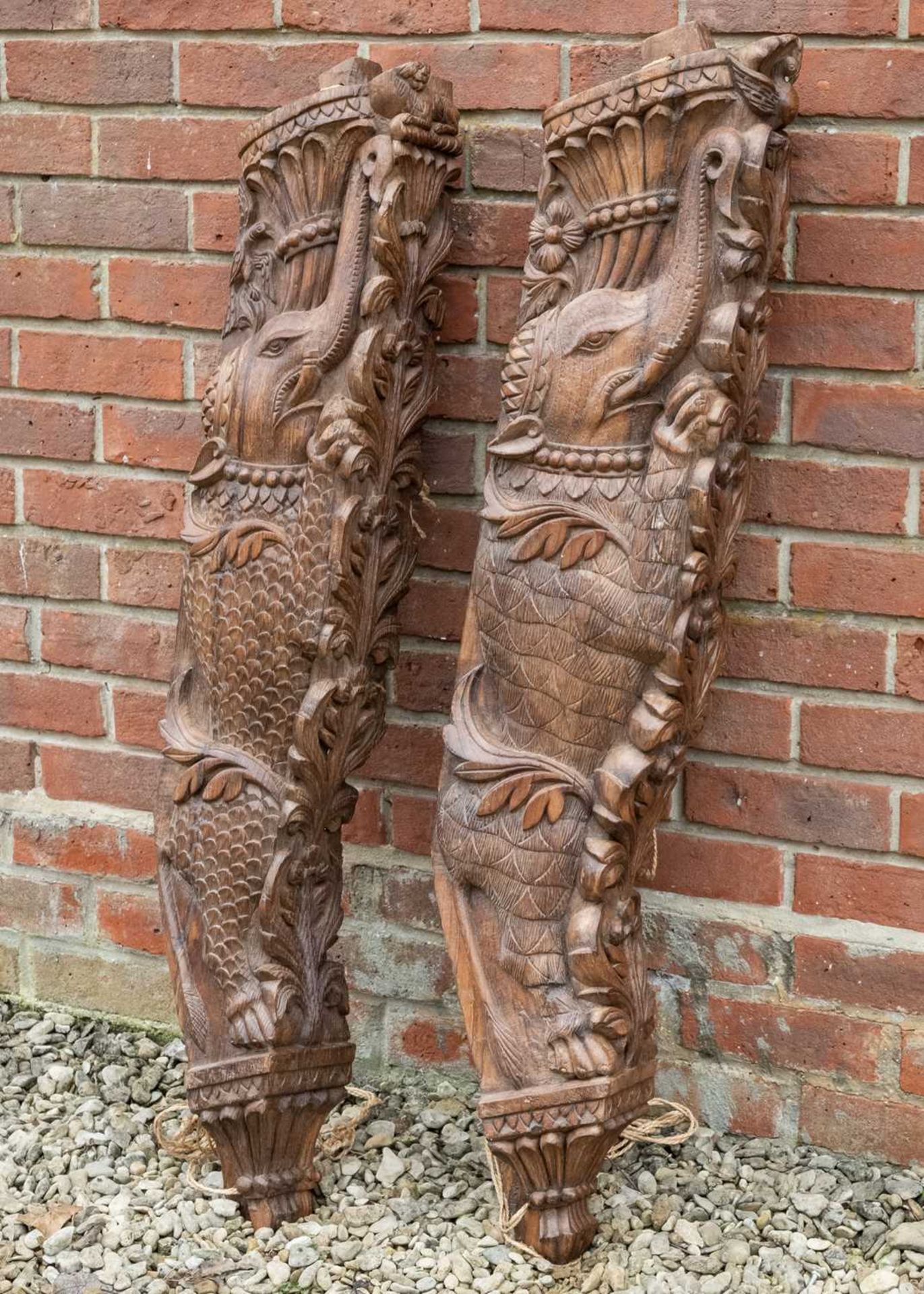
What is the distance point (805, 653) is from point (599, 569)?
0.41 m

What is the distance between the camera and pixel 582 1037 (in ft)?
6.51

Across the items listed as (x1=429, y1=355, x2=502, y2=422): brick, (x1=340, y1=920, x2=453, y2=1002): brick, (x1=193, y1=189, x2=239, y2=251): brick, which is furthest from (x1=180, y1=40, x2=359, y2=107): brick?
(x1=340, y1=920, x2=453, y2=1002): brick

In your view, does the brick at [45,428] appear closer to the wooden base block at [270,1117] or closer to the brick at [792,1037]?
the wooden base block at [270,1117]

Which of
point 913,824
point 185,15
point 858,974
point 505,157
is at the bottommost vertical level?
point 858,974

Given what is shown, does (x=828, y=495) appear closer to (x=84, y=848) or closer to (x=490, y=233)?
(x=490, y=233)

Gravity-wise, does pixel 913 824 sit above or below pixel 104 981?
above

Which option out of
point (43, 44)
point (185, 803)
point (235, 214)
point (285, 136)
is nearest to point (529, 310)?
point (285, 136)

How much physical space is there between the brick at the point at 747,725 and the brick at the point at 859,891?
0.16 m

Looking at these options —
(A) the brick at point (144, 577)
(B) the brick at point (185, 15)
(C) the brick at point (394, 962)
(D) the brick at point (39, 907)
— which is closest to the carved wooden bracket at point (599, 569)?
(C) the brick at point (394, 962)

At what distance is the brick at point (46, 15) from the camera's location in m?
2.47

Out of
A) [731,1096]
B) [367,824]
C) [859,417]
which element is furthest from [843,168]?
[731,1096]

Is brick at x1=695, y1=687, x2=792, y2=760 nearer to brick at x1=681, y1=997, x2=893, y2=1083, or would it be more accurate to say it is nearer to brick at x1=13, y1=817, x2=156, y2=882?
brick at x1=681, y1=997, x2=893, y2=1083

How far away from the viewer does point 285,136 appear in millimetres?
2119

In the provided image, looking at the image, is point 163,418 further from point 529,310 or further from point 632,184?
point 632,184
